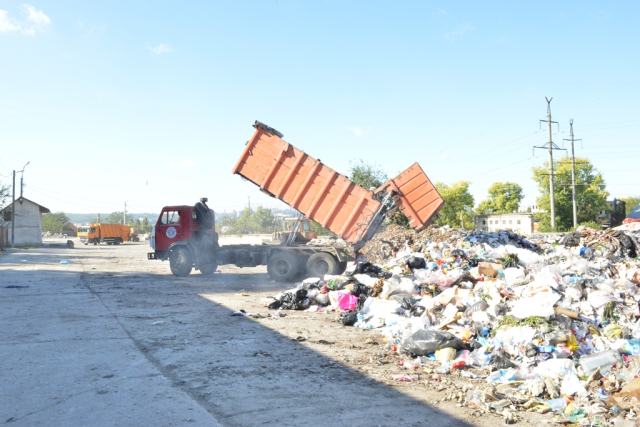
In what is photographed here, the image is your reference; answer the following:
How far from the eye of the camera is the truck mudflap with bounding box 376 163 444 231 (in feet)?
36.2

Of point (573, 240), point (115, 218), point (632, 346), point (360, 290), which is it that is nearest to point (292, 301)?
point (360, 290)

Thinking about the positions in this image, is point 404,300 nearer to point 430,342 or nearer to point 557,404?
point 430,342

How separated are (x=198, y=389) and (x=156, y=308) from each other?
4.79 m

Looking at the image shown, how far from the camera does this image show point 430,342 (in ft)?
17.3

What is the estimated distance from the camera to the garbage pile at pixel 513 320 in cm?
416

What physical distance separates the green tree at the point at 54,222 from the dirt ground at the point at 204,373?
84.2 meters

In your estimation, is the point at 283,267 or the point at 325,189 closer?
the point at 325,189

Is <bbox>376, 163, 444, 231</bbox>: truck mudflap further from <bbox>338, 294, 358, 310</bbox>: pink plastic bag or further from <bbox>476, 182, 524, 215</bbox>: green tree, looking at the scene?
<bbox>476, 182, 524, 215</bbox>: green tree

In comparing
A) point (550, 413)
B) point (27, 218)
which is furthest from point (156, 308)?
point (27, 218)

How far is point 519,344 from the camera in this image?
531 centimetres

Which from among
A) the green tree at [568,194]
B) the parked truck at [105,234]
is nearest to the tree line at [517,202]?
the green tree at [568,194]

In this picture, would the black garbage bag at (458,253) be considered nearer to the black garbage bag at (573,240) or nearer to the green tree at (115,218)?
the black garbage bag at (573,240)

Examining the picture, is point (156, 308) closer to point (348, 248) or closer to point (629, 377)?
point (348, 248)

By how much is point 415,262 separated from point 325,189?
3.02m
